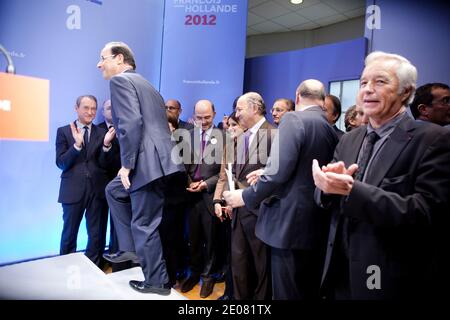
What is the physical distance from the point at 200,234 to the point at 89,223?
1127mm

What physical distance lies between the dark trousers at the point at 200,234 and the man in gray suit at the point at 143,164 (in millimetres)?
707

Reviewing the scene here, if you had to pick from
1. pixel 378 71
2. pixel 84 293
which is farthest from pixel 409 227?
pixel 84 293

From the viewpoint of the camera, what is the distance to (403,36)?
292cm

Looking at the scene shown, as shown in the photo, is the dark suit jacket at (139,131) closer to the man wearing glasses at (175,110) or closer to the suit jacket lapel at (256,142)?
the suit jacket lapel at (256,142)

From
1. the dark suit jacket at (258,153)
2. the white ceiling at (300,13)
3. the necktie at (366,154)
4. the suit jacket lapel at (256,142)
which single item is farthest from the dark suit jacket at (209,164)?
the white ceiling at (300,13)

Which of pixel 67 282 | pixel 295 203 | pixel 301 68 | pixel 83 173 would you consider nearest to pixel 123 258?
pixel 67 282

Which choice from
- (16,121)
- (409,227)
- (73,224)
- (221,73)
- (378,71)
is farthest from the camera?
(221,73)

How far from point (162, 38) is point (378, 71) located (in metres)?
3.16

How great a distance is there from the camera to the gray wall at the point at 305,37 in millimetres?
5723

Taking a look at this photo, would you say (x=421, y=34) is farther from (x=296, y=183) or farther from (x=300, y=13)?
(x=300, y=13)

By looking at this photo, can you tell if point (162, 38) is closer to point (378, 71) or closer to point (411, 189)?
point (378, 71)

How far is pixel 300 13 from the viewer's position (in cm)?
538

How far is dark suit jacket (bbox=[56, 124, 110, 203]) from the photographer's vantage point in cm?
274

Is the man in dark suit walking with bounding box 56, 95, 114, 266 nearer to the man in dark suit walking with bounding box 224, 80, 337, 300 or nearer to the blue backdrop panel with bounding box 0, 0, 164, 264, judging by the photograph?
the blue backdrop panel with bounding box 0, 0, 164, 264
